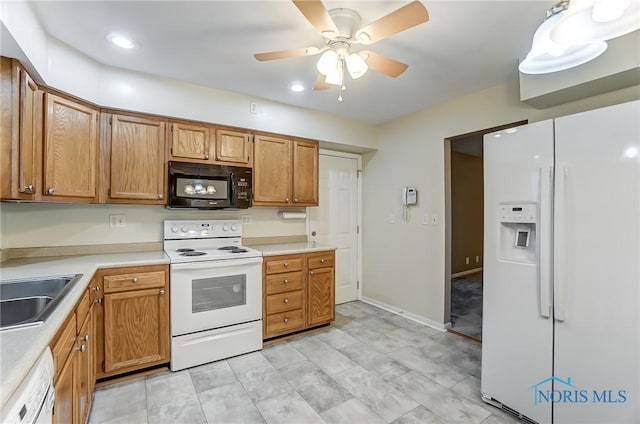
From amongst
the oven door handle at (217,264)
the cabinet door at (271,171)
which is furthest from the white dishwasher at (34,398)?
the cabinet door at (271,171)

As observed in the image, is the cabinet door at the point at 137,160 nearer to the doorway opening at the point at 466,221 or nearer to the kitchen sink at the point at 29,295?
the kitchen sink at the point at 29,295

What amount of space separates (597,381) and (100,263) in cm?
311

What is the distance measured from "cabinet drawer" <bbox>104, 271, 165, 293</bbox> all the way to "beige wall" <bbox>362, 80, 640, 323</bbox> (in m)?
2.66

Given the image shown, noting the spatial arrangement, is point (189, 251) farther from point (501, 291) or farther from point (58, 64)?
point (501, 291)

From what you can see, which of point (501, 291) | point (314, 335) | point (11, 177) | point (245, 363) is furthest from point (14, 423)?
point (314, 335)

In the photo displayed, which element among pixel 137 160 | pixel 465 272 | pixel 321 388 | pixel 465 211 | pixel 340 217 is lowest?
pixel 321 388

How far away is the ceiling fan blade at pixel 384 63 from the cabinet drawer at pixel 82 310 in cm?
213

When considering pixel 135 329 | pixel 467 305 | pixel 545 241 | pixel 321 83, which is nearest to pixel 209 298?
pixel 135 329

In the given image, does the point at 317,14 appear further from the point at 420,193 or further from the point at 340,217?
the point at 340,217

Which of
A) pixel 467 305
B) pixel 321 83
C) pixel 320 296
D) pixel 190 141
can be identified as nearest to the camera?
pixel 321 83

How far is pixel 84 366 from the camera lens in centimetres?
163

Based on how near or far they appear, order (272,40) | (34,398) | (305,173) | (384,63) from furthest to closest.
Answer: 1. (305,173)
2. (272,40)
3. (384,63)
4. (34,398)

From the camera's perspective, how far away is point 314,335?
3.09 m

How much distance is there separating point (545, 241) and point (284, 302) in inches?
86.3
